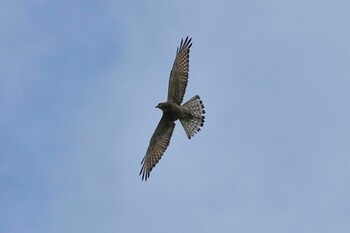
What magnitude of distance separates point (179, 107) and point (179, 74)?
4.23ft

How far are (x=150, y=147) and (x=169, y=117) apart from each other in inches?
55.2

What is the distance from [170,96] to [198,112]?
4.42ft

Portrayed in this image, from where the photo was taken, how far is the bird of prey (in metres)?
64.3

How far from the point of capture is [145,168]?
6481cm

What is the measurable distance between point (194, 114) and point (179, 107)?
0.65 meters

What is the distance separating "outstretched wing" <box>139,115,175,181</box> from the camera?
64.9 m

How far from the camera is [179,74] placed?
211 ft

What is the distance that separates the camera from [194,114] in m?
64.4

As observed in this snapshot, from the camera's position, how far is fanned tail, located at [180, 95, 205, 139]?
64312 millimetres

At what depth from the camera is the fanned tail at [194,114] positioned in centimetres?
6431

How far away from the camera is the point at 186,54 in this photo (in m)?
64.6

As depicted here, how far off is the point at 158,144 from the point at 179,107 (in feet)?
6.18

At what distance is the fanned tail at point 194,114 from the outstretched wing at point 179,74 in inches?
21.3

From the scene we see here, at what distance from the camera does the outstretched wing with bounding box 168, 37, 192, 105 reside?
64.3 metres
